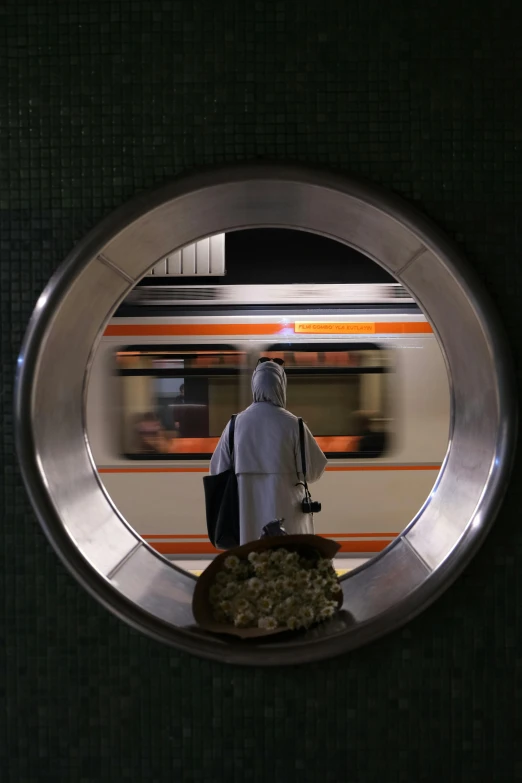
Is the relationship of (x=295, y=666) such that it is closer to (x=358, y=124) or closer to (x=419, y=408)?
(x=358, y=124)

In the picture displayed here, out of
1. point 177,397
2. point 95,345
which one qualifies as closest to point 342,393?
point 177,397

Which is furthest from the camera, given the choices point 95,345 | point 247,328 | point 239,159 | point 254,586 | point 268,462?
point 247,328

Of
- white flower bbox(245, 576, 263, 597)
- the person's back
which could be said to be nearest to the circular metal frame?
white flower bbox(245, 576, 263, 597)

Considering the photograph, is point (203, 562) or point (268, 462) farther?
point (203, 562)

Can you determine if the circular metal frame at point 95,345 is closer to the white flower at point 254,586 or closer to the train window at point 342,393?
the white flower at point 254,586

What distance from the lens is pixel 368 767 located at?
1.80 metres

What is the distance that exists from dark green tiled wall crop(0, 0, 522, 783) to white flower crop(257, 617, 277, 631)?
10 cm

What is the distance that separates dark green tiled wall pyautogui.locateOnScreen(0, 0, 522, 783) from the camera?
175cm

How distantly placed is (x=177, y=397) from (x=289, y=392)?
0.87 meters

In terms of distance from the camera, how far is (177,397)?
5723 mm

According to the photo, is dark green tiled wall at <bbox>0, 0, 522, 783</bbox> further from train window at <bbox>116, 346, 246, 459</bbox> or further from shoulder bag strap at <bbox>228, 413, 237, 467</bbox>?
train window at <bbox>116, 346, 246, 459</bbox>

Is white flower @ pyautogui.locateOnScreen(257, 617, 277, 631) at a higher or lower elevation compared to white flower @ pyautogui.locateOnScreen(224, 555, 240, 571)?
lower

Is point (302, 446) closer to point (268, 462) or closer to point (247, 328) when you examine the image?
point (268, 462)

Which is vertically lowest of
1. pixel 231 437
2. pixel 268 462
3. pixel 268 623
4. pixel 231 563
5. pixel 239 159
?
pixel 268 623
